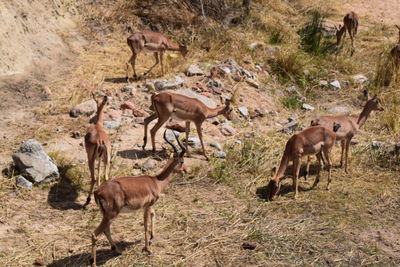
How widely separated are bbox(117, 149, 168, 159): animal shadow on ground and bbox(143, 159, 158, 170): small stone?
0.17 m

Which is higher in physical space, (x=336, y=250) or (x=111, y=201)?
(x=111, y=201)

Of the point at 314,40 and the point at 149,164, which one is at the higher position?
the point at 314,40

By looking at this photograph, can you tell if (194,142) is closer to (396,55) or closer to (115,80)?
(115,80)

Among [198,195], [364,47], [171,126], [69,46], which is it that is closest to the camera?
[198,195]

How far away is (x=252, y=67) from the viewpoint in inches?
508

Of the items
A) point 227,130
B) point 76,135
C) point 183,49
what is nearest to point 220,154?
point 227,130

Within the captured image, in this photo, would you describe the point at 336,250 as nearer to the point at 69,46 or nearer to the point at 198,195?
the point at 198,195

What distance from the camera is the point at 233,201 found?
8039 mm

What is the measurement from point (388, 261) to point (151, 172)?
3738 mm

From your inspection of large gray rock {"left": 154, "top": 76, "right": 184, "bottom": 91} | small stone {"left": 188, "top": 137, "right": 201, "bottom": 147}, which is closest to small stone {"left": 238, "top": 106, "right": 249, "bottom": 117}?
large gray rock {"left": 154, "top": 76, "right": 184, "bottom": 91}

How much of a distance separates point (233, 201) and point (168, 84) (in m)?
3.83

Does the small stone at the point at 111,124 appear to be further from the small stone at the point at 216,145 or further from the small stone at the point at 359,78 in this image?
the small stone at the point at 359,78

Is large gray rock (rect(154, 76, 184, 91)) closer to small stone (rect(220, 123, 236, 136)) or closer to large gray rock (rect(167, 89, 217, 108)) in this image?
large gray rock (rect(167, 89, 217, 108))

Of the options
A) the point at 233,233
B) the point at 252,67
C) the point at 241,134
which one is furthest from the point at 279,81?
the point at 233,233
